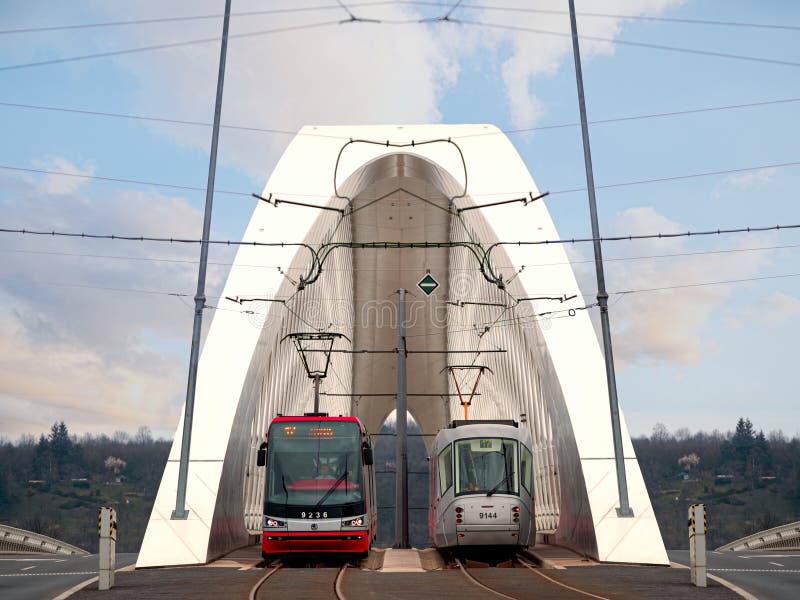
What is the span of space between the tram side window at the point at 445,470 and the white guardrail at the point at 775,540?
21356 mm

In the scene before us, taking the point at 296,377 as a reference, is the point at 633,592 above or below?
below

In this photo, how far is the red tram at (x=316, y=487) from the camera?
1906 centimetres

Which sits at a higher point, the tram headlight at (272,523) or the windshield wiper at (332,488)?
the windshield wiper at (332,488)

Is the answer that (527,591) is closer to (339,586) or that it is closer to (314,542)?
(339,586)

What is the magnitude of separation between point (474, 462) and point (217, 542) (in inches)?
284

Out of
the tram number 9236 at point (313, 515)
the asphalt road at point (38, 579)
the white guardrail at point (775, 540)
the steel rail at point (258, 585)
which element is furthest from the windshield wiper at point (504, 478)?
the white guardrail at point (775, 540)

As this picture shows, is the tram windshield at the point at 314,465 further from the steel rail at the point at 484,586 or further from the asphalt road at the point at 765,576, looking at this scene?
the asphalt road at the point at 765,576

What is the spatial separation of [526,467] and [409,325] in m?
38.7

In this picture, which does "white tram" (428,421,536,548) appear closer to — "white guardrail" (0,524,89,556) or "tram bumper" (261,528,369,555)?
"tram bumper" (261,528,369,555)

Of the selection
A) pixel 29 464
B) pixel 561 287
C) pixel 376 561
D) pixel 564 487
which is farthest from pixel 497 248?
pixel 29 464

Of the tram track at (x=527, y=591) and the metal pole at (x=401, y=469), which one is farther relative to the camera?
the metal pole at (x=401, y=469)

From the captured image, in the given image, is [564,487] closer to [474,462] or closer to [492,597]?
[474,462]

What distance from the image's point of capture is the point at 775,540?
1571 inches

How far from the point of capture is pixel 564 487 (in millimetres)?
28219
